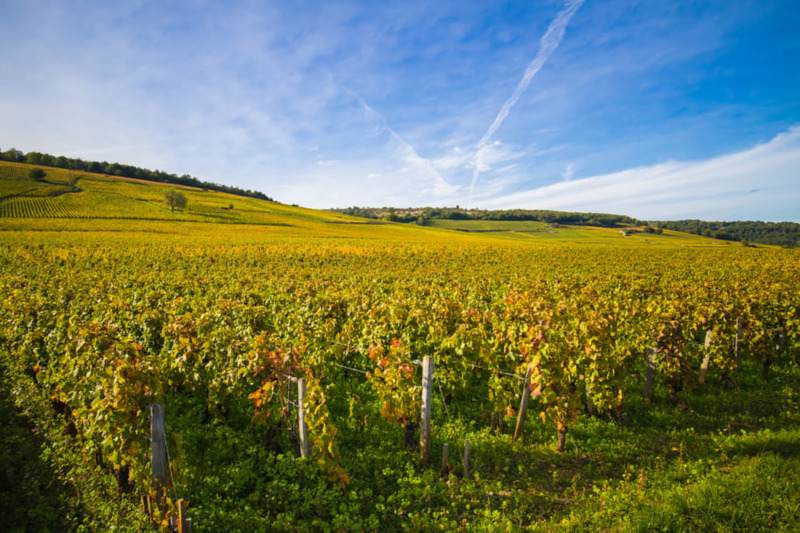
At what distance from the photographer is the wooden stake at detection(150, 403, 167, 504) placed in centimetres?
419

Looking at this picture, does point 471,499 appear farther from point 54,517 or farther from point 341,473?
point 54,517

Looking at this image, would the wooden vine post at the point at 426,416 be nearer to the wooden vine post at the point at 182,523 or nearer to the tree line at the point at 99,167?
the wooden vine post at the point at 182,523

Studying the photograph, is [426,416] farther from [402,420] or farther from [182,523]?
[182,523]

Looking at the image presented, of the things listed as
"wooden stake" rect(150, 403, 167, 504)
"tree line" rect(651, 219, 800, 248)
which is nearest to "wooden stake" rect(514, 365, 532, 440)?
"wooden stake" rect(150, 403, 167, 504)

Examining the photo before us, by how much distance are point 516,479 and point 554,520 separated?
88cm

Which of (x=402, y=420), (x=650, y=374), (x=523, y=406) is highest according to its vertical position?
(x=650, y=374)

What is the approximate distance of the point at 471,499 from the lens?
4.95 metres

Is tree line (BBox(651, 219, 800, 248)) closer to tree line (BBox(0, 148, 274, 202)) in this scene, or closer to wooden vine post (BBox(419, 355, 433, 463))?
wooden vine post (BBox(419, 355, 433, 463))

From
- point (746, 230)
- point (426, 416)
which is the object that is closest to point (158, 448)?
point (426, 416)

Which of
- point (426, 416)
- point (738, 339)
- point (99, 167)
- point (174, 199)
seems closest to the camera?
point (426, 416)

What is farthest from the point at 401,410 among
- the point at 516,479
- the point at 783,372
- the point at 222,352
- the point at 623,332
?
the point at 783,372

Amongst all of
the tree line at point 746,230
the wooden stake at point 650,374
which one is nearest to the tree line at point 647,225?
the tree line at point 746,230

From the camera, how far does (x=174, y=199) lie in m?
71.9

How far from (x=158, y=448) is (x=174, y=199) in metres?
82.6
